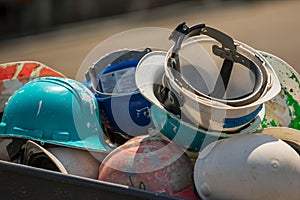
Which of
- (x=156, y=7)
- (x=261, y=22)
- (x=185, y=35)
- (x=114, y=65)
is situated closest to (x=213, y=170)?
(x=185, y=35)

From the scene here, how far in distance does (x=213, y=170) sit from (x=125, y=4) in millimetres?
8872

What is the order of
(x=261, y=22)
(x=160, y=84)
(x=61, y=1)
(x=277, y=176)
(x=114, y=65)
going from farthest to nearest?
(x=61, y=1) → (x=261, y=22) → (x=114, y=65) → (x=160, y=84) → (x=277, y=176)

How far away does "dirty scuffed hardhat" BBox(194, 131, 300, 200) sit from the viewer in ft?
5.87

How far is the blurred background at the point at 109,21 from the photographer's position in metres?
8.92

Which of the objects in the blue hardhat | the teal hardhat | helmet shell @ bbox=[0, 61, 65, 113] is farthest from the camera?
helmet shell @ bbox=[0, 61, 65, 113]

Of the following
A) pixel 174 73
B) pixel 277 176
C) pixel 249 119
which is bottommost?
pixel 277 176

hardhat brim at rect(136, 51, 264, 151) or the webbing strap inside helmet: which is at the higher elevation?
the webbing strap inside helmet

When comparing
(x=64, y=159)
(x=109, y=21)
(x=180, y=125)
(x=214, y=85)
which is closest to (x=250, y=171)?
(x=180, y=125)

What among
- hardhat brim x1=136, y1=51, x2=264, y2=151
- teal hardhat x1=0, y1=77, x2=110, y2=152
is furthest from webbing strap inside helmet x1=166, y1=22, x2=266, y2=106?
teal hardhat x1=0, y1=77, x2=110, y2=152

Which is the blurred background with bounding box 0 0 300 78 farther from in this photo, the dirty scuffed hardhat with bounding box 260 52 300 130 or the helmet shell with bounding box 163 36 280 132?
the helmet shell with bounding box 163 36 280 132

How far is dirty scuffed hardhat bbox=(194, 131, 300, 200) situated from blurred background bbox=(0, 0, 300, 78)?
6.60 meters

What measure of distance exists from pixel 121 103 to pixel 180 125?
43 cm

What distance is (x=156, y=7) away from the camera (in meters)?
10.5

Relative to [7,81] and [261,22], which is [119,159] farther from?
[261,22]
